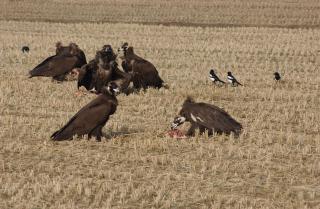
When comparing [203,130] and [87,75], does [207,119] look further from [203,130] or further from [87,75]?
[87,75]

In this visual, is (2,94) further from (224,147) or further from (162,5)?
(162,5)

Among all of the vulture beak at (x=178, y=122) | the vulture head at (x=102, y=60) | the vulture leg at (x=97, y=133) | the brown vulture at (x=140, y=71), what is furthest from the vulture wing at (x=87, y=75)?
the vulture leg at (x=97, y=133)

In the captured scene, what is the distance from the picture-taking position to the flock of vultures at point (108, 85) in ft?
43.2

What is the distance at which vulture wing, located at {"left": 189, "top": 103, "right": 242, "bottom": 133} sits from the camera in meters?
13.7

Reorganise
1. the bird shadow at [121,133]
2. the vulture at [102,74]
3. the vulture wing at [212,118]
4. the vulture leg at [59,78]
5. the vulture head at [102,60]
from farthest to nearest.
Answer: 1. the vulture leg at [59,78]
2. the vulture head at [102,60]
3. the vulture at [102,74]
4. the bird shadow at [121,133]
5. the vulture wing at [212,118]

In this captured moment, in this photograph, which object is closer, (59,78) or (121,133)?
(121,133)

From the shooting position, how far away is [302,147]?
1320 centimetres

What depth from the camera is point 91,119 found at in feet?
43.0

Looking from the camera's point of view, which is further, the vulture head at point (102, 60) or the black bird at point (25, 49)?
the black bird at point (25, 49)

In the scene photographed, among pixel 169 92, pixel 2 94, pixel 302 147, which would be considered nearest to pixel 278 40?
pixel 169 92

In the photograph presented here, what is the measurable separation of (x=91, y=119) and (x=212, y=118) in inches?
90.8

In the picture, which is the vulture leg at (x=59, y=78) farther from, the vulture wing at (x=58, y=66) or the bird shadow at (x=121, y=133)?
the bird shadow at (x=121, y=133)

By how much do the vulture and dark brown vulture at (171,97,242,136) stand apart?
15.1 ft

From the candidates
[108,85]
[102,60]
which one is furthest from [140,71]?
[108,85]
